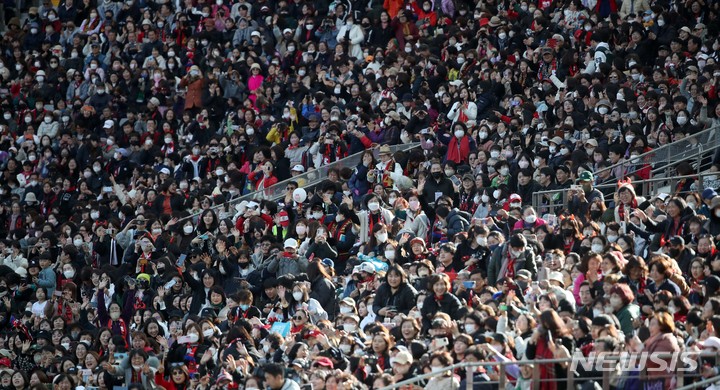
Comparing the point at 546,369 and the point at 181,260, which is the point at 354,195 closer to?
the point at 181,260

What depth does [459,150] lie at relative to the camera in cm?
2147

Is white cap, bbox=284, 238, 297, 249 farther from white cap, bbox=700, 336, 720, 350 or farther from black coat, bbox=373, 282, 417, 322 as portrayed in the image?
white cap, bbox=700, 336, 720, 350

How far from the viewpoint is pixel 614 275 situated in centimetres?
1386

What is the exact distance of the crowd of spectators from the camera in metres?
13.8

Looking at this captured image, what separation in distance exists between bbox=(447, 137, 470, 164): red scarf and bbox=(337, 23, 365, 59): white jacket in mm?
5453

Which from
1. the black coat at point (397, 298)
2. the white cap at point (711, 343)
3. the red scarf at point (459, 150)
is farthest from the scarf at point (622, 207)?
the red scarf at point (459, 150)

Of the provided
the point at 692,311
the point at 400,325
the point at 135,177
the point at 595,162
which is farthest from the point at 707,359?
the point at 135,177

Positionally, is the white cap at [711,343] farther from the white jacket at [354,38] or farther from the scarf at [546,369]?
the white jacket at [354,38]

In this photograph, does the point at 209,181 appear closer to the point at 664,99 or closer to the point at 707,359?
the point at 664,99

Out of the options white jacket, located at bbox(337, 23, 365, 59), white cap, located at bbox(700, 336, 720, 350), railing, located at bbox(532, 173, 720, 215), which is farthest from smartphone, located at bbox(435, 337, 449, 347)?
white jacket, located at bbox(337, 23, 365, 59)

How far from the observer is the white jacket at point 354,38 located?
26703 mm

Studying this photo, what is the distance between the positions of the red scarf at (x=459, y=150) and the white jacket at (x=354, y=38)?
17.9 feet

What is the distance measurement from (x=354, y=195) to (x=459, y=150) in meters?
1.62

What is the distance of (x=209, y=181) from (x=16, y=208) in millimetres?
3703
